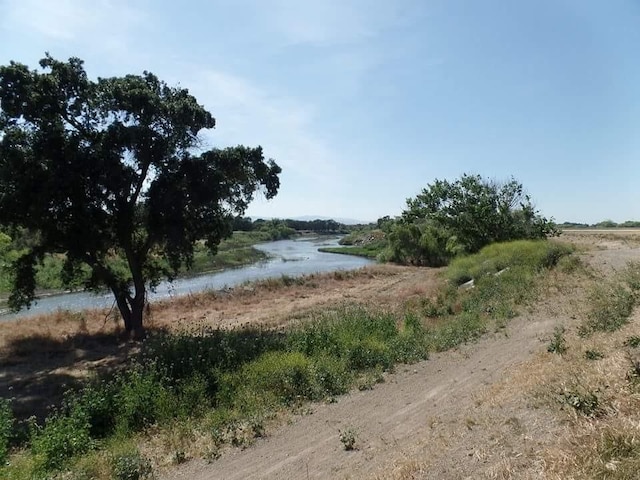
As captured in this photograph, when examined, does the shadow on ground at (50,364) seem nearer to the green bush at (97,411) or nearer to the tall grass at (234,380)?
the tall grass at (234,380)

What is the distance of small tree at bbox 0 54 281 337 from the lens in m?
13.5

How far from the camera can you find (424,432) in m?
6.09

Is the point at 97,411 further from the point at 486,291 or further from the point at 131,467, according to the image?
the point at 486,291

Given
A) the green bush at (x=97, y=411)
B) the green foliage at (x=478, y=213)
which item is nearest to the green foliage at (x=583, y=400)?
the green bush at (x=97, y=411)

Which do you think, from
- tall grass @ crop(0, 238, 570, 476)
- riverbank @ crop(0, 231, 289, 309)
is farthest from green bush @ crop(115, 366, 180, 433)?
riverbank @ crop(0, 231, 289, 309)

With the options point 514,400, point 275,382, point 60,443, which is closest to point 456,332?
point 275,382

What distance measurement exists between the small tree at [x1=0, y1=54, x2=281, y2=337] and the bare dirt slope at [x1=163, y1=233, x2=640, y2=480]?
1027 cm

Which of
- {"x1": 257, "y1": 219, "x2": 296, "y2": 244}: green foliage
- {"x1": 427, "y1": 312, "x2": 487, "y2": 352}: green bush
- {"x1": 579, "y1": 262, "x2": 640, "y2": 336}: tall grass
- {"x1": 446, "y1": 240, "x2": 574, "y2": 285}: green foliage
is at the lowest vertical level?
{"x1": 427, "y1": 312, "x2": 487, "y2": 352}: green bush

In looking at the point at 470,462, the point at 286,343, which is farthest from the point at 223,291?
the point at 470,462

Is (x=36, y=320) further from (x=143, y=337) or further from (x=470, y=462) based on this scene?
(x=470, y=462)

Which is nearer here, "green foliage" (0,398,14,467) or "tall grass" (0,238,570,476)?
"green foliage" (0,398,14,467)

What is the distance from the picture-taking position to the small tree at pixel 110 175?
44.4 feet

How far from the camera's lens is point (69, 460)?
21.3ft

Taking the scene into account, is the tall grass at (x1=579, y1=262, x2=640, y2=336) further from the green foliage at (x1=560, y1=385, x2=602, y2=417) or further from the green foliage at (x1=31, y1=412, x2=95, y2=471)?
the green foliage at (x1=31, y1=412, x2=95, y2=471)
